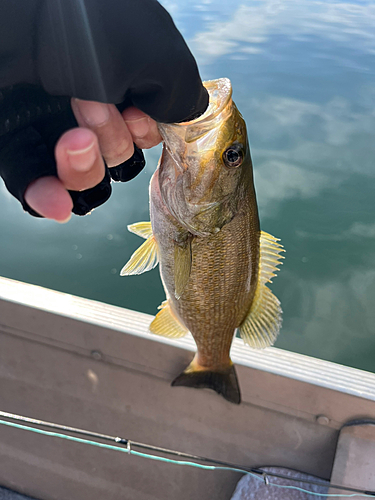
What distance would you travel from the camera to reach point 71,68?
2.33 feet

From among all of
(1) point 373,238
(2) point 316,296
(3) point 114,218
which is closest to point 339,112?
(1) point 373,238

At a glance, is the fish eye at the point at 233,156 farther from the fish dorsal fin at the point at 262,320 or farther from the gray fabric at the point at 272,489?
the gray fabric at the point at 272,489

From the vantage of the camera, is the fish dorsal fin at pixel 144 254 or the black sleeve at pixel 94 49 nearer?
the black sleeve at pixel 94 49

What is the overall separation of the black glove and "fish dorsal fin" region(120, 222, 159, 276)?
2.55ft

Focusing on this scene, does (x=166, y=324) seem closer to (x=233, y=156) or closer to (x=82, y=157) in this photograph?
(x=233, y=156)

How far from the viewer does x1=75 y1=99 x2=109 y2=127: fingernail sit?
84 cm

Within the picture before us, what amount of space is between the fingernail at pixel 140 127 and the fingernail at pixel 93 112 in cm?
13

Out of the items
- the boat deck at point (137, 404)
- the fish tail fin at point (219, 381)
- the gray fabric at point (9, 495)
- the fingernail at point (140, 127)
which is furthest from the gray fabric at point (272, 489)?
the fingernail at point (140, 127)

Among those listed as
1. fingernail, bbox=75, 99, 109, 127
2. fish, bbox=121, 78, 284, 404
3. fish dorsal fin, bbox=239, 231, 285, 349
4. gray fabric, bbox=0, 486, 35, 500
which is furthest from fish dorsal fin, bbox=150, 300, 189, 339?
gray fabric, bbox=0, 486, 35, 500

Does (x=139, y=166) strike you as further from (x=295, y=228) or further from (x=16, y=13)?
(x=295, y=228)

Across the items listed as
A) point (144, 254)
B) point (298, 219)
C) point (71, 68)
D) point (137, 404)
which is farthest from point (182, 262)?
point (298, 219)

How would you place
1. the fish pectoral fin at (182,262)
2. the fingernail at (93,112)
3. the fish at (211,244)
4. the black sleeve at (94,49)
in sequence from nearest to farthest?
the black sleeve at (94,49), the fingernail at (93,112), the fish at (211,244), the fish pectoral fin at (182,262)

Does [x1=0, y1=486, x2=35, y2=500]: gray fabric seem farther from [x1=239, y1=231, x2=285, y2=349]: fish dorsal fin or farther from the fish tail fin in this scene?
[x1=239, y1=231, x2=285, y2=349]: fish dorsal fin

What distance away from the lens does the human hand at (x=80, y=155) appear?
0.72 meters
